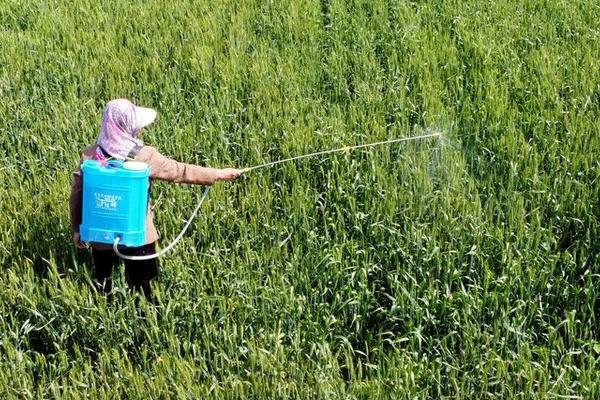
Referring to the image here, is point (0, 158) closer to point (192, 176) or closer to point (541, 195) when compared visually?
point (192, 176)

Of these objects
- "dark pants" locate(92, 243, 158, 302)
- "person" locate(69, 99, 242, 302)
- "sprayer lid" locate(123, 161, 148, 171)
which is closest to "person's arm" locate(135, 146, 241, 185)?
"person" locate(69, 99, 242, 302)

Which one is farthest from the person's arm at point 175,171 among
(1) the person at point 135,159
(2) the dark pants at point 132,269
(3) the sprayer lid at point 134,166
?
(2) the dark pants at point 132,269

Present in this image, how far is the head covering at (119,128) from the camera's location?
9.51 feet

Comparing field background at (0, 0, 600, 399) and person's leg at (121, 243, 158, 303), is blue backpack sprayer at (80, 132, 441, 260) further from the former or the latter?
field background at (0, 0, 600, 399)

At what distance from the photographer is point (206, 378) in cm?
275

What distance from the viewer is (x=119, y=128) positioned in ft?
9.61

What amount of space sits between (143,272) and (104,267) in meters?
0.16

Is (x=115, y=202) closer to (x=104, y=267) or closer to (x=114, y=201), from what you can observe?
Result: (x=114, y=201)

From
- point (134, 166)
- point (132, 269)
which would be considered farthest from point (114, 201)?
point (132, 269)

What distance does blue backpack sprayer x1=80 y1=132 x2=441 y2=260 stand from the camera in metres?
2.81

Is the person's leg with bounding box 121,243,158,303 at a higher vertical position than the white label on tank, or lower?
lower

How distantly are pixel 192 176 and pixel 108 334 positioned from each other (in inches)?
26.8

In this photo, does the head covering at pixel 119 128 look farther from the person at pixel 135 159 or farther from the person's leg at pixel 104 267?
the person's leg at pixel 104 267

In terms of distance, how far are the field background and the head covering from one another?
0.54 metres
